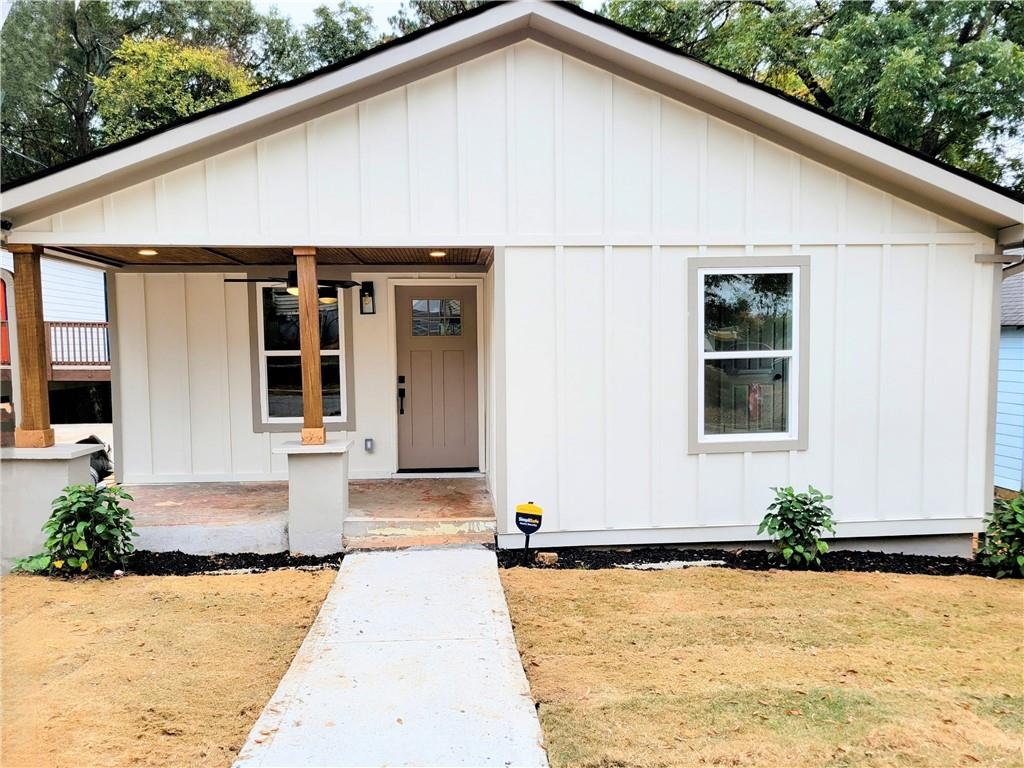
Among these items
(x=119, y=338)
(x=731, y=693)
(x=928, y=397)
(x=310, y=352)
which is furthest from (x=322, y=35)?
Result: (x=731, y=693)

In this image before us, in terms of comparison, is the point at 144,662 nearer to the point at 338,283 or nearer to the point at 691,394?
the point at 338,283

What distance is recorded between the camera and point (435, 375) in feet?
23.4

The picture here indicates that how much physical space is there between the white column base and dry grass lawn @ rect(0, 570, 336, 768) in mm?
383

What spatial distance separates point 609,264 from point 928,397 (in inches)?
122

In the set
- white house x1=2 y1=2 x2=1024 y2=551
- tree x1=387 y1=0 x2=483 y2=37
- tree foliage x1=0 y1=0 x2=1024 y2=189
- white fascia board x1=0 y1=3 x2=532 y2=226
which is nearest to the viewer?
white fascia board x1=0 y1=3 x2=532 y2=226

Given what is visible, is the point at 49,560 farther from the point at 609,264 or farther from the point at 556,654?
the point at 609,264

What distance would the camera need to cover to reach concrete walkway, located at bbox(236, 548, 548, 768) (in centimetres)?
256

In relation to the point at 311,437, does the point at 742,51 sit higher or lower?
higher

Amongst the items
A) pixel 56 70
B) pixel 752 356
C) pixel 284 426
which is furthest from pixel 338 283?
pixel 56 70

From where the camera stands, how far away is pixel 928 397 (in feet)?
17.4

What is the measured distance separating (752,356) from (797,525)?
1474mm

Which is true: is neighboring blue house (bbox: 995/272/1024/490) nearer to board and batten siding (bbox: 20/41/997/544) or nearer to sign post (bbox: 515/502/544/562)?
board and batten siding (bbox: 20/41/997/544)

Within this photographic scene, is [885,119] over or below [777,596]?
over

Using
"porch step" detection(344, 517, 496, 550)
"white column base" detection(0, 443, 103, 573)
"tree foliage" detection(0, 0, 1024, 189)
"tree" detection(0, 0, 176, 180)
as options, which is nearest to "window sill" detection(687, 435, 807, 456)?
"porch step" detection(344, 517, 496, 550)
